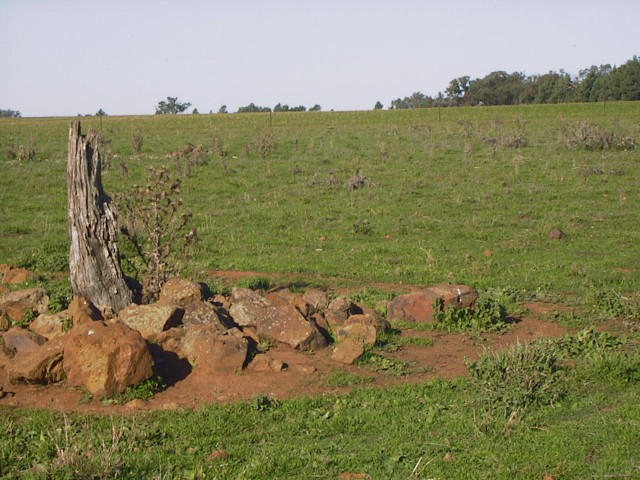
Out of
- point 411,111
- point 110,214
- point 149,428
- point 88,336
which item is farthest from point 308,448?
point 411,111

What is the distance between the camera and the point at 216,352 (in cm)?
656

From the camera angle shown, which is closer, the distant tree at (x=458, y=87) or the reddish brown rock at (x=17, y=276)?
the reddish brown rock at (x=17, y=276)

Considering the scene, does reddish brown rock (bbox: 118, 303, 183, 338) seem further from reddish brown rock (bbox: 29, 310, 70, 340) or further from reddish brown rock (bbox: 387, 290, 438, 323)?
reddish brown rock (bbox: 387, 290, 438, 323)

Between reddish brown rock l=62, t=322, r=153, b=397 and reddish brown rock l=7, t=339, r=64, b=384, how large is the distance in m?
0.14

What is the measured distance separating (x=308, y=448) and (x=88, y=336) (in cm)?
238

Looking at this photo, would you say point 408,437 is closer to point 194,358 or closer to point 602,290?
point 194,358

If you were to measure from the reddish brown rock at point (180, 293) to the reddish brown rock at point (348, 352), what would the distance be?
177cm

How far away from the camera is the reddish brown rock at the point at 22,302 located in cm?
787

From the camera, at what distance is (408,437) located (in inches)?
207

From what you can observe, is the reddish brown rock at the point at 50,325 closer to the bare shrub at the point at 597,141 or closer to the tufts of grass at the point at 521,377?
the tufts of grass at the point at 521,377

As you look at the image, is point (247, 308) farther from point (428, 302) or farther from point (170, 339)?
point (428, 302)

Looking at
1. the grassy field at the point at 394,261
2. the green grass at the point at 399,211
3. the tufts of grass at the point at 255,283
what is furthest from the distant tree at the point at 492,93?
the tufts of grass at the point at 255,283

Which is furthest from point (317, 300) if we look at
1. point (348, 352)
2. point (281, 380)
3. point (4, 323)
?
point (4, 323)

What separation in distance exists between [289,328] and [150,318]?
1.40m
